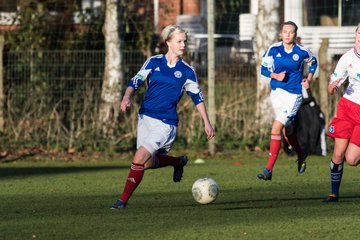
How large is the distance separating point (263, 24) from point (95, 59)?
328 centimetres

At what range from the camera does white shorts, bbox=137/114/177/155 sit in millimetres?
10562

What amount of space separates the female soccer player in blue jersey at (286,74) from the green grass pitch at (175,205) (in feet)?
1.97

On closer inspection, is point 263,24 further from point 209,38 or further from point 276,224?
point 276,224

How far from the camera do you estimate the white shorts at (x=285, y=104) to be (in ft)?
45.6

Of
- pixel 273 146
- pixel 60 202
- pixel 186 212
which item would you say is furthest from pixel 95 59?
pixel 186 212

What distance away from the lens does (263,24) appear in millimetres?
19891

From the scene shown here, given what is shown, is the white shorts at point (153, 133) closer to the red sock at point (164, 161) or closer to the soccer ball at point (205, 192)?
the red sock at point (164, 161)

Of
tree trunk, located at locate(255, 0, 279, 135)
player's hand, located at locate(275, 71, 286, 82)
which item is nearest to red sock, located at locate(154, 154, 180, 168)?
player's hand, located at locate(275, 71, 286, 82)

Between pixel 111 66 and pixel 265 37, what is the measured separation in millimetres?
2979

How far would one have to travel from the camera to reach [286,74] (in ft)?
45.2

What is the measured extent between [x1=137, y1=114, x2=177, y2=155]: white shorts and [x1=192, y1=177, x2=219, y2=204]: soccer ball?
0.55 metres

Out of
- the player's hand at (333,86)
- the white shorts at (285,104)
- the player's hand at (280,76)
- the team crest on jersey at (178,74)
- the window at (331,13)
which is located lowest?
the white shorts at (285,104)

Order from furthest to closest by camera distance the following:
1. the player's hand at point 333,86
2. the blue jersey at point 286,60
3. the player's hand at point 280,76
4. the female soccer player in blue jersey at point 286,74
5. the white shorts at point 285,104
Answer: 1. the white shorts at point 285,104
2. the blue jersey at point 286,60
3. the female soccer player in blue jersey at point 286,74
4. the player's hand at point 280,76
5. the player's hand at point 333,86

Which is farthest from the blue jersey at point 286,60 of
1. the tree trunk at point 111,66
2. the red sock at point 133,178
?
the tree trunk at point 111,66
